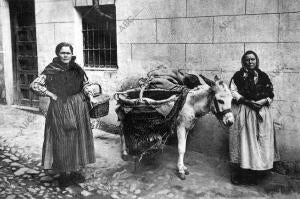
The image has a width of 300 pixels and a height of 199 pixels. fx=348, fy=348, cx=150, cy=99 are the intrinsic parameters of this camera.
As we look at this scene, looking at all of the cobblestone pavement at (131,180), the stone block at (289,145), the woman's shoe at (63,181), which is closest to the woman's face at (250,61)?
the stone block at (289,145)

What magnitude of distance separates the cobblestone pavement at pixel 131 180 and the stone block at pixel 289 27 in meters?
2.23

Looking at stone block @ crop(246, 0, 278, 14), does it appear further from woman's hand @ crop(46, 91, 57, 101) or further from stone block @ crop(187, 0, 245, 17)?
woman's hand @ crop(46, 91, 57, 101)

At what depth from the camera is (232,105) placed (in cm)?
541

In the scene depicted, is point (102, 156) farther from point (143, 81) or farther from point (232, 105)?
point (232, 105)

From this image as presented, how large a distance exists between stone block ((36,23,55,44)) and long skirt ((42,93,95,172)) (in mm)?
3885

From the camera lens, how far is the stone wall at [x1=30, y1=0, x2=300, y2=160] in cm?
557

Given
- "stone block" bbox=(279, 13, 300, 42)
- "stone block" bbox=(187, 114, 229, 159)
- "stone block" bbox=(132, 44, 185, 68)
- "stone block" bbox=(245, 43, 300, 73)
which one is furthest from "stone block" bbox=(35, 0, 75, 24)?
"stone block" bbox=(279, 13, 300, 42)

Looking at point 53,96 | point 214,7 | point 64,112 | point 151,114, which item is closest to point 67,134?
point 64,112

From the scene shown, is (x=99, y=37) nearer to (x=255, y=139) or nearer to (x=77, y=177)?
(x=77, y=177)

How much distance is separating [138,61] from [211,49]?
5.46 feet

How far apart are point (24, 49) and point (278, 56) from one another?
681 cm

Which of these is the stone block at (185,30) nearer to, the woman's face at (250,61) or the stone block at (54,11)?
the woman's face at (250,61)

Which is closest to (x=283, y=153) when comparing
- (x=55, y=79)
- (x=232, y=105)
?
(x=232, y=105)

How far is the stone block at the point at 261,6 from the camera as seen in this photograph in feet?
18.2
